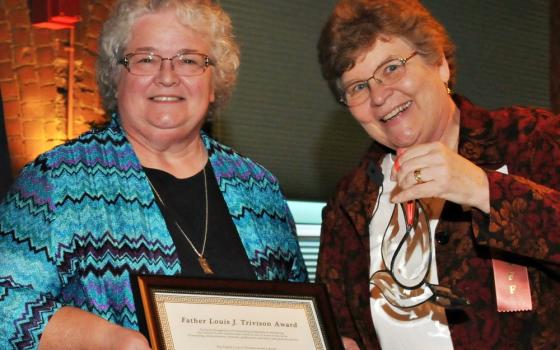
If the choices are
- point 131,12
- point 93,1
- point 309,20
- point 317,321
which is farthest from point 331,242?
point 309,20

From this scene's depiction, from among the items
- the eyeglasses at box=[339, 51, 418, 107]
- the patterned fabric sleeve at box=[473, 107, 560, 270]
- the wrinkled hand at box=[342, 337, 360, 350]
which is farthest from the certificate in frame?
the eyeglasses at box=[339, 51, 418, 107]

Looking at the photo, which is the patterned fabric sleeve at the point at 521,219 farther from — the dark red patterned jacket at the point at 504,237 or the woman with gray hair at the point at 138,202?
the woman with gray hair at the point at 138,202

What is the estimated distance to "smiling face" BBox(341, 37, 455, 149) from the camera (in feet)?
7.75

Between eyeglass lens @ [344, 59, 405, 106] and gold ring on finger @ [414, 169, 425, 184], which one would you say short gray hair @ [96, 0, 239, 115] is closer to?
eyeglass lens @ [344, 59, 405, 106]

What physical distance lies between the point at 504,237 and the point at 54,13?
208cm

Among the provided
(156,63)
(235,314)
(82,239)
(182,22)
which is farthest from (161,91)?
(235,314)

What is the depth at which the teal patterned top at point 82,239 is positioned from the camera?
208 centimetres

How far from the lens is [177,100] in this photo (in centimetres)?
247

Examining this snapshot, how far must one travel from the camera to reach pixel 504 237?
196 cm

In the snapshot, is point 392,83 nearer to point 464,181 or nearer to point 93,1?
point 464,181

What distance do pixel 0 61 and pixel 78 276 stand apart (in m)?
1.57

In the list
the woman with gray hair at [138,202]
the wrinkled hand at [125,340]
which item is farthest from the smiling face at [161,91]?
the wrinkled hand at [125,340]

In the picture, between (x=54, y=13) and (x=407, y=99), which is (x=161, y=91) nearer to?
(x=407, y=99)

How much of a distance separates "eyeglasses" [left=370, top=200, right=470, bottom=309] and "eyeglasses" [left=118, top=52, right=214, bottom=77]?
73 cm
